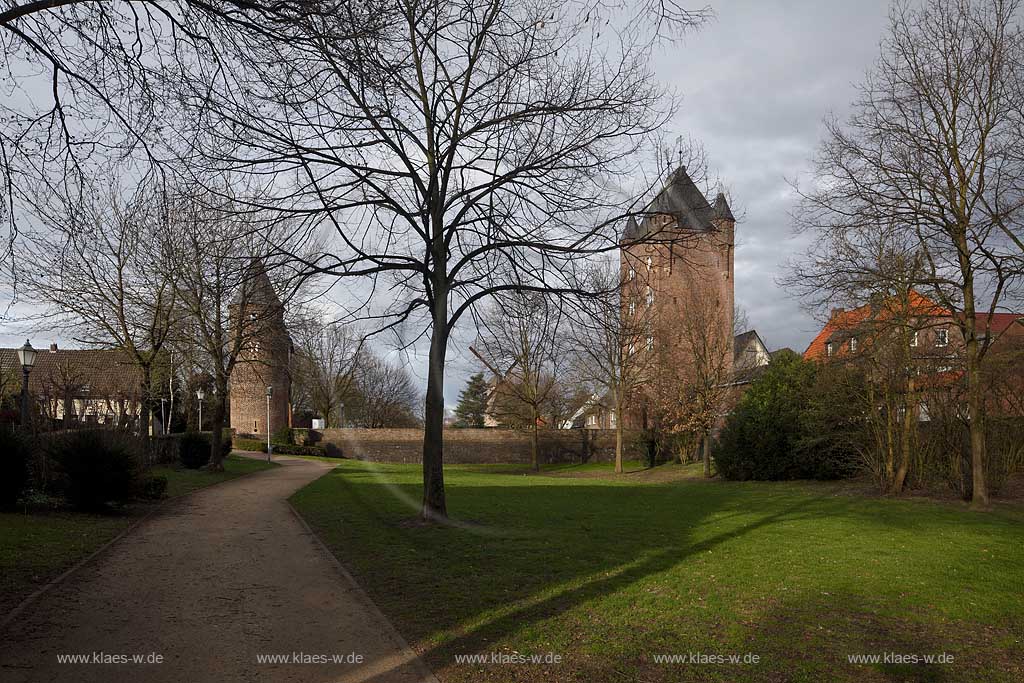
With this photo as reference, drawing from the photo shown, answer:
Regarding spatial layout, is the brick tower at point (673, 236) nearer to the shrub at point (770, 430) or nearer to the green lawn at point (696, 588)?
the green lawn at point (696, 588)

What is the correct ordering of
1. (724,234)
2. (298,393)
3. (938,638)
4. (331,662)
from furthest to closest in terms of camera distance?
(298,393)
(724,234)
(938,638)
(331,662)

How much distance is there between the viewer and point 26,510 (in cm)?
1307

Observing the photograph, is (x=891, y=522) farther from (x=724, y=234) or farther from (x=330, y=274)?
(x=330, y=274)

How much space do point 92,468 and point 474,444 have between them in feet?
120

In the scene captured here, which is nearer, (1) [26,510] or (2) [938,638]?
(2) [938,638]

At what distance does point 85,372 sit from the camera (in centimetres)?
4003

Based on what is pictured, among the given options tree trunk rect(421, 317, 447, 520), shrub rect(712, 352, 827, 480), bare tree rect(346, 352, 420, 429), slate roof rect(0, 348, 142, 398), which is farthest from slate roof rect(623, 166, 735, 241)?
bare tree rect(346, 352, 420, 429)

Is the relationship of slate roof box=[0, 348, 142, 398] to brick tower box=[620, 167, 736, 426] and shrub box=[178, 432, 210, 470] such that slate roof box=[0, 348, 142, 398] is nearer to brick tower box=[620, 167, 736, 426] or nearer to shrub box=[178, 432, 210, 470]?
shrub box=[178, 432, 210, 470]

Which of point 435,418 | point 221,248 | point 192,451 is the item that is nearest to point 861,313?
point 435,418

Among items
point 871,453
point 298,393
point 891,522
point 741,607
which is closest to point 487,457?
point 298,393

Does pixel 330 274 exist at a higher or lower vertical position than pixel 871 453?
higher

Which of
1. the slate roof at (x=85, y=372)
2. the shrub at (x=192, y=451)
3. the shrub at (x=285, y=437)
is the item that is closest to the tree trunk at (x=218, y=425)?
the shrub at (x=192, y=451)

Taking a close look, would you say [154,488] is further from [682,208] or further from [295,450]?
[295,450]

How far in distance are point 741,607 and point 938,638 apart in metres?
1.60
